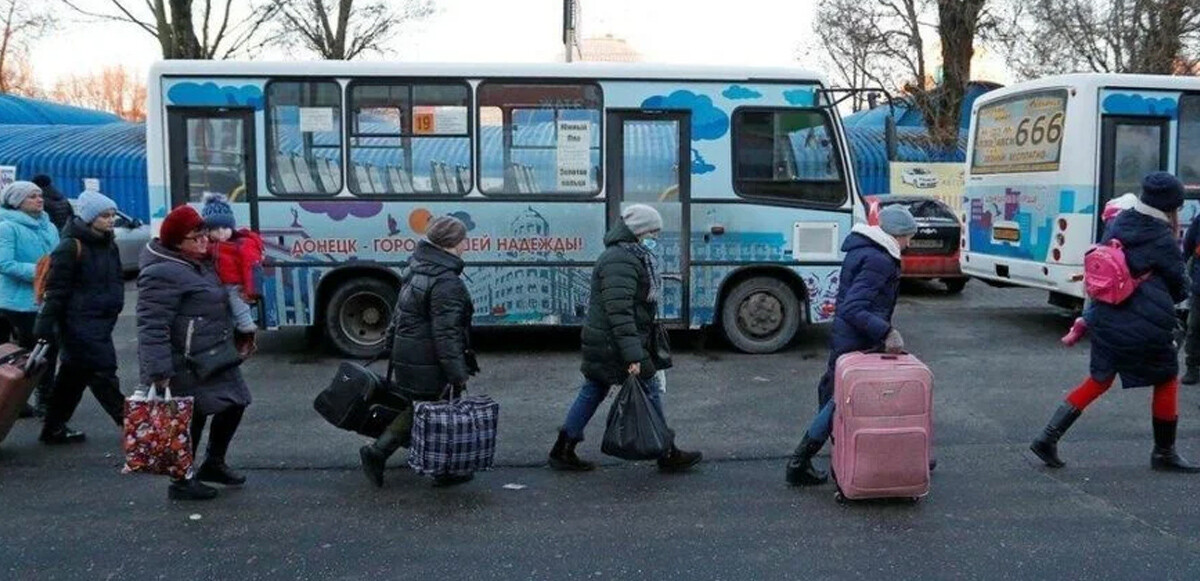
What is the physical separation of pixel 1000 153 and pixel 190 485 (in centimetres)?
946

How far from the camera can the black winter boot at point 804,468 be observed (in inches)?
218

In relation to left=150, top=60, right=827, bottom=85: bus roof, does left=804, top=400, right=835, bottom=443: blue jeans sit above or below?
below

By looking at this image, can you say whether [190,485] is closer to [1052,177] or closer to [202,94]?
[202,94]

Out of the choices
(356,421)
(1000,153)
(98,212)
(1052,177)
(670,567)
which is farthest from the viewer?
(1000,153)

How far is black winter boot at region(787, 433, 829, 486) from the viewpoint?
5.54 metres

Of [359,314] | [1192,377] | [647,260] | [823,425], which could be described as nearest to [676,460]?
[823,425]

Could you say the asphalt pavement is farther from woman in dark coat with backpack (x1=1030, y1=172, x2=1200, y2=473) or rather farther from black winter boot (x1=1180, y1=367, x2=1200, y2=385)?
black winter boot (x1=1180, y1=367, x2=1200, y2=385)

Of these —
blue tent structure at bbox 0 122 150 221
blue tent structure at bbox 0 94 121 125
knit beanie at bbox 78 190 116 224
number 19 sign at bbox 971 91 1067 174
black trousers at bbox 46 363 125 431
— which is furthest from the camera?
blue tent structure at bbox 0 94 121 125

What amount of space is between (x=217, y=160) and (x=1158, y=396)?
763 centimetres

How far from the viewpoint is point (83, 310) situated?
6152 millimetres

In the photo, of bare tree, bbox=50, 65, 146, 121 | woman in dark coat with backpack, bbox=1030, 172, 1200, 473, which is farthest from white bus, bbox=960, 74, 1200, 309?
bare tree, bbox=50, 65, 146, 121

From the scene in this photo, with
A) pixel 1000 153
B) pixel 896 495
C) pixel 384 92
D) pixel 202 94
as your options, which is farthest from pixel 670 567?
pixel 1000 153

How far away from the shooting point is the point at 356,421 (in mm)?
5559

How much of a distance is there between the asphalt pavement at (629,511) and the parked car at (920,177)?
482 inches
